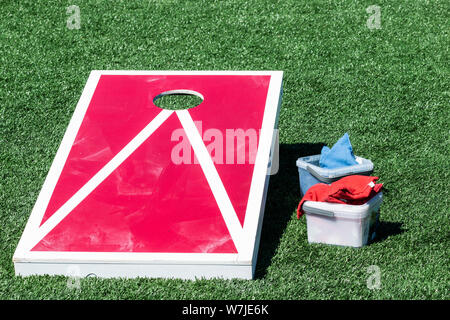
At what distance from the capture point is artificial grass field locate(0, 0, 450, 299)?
22.2 ft

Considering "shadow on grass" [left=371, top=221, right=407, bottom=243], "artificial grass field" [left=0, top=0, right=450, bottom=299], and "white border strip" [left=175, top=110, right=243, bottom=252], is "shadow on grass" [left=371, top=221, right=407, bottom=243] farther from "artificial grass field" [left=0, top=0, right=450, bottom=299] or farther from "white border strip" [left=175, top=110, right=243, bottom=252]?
"white border strip" [left=175, top=110, right=243, bottom=252]

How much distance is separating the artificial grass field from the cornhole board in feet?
0.59

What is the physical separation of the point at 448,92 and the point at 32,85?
4363 mm

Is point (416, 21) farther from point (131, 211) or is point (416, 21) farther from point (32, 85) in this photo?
point (131, 211)

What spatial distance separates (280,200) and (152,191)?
1.28 metres

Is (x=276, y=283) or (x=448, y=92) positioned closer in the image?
(x=276, y=283)

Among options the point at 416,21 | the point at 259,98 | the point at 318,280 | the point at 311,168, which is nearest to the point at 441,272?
the point at 318,280

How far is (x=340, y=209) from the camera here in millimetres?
6945

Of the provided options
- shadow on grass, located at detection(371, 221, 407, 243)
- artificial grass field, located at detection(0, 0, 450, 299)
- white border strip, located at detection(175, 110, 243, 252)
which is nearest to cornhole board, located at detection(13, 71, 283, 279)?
white border strip, located at detection(175, 110, 243, 252)

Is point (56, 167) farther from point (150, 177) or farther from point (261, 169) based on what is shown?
point (261, 169)

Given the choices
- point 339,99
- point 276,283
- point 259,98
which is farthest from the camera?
point 339,99

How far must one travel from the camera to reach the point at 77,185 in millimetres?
7250

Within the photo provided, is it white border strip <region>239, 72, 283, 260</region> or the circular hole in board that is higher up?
white border strip <region>239, 72, 283, 260</region>

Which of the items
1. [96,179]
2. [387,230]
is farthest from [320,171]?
[96,179]
